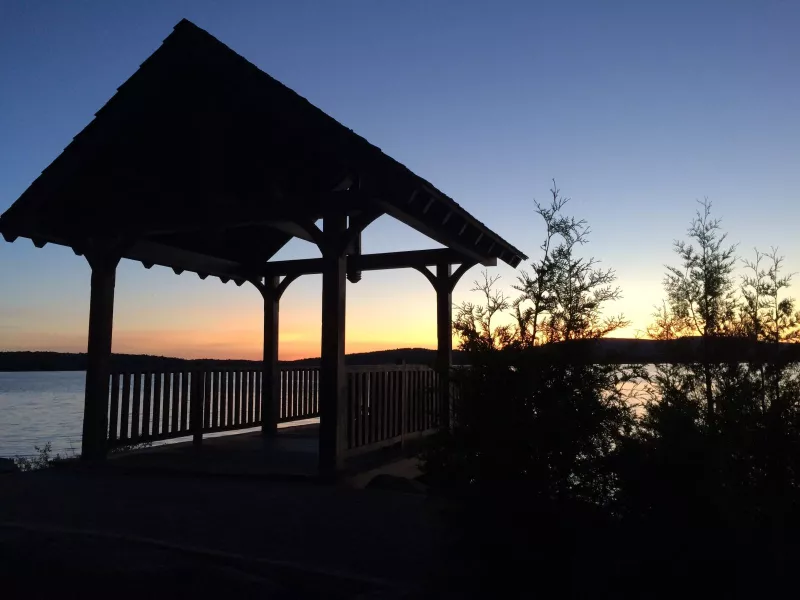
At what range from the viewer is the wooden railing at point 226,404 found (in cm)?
802

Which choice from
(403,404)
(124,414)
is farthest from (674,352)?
(124,414)

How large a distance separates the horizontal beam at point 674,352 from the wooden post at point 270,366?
6624 mm

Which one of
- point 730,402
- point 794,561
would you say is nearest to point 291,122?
point 730,402

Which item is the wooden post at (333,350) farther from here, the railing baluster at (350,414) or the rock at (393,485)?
the rock at (393,485)

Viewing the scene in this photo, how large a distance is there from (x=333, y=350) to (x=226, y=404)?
4008 millimetres

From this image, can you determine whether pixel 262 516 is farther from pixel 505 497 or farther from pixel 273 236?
pixel 273 236

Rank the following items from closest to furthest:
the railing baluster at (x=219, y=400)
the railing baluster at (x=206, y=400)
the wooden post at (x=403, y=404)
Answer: the wooden post at (x=403, y=404) < the railing baluster at (x=206, y=400) < the railing baluster at (x=219, y=400)

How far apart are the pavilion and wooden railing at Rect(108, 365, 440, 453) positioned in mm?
406

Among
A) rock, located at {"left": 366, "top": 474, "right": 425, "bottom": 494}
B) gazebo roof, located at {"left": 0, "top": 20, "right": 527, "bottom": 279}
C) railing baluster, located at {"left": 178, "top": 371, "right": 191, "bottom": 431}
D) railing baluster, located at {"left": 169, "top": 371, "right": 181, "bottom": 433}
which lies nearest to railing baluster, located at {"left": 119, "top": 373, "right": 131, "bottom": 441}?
railing baluster, located at {"left": 169, "top": 371, "right": 181, "bottom": 433}

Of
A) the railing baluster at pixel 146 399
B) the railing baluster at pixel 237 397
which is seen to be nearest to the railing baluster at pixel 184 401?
the railing baluster at pixel 146 399

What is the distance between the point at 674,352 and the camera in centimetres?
841

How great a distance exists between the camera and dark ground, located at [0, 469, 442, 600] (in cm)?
374

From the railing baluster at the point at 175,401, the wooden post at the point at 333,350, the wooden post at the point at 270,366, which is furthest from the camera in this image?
the wooden post at the point at 270,366

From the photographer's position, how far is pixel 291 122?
7.00 meters
